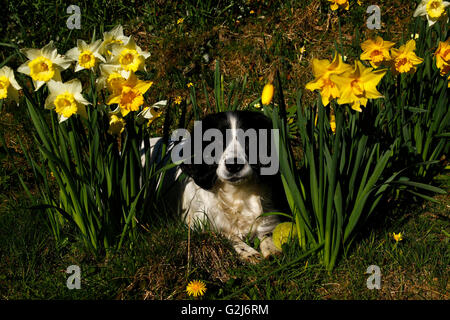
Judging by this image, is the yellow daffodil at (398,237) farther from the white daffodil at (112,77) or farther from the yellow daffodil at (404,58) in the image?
the white daffodil at (112,77)

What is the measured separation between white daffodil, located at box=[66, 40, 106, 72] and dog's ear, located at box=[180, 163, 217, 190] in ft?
2.83

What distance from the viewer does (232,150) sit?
2377 mm

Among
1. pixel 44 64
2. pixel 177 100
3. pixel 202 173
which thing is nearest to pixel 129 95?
pixel 44 64

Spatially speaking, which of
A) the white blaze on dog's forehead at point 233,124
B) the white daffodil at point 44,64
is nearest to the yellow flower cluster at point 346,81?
the white blaze on dog's forehead at point 233,124

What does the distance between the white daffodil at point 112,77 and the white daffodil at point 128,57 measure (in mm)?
24

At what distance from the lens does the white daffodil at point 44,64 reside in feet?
5.95

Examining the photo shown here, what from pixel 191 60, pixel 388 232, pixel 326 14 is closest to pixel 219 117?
pixel 388 232

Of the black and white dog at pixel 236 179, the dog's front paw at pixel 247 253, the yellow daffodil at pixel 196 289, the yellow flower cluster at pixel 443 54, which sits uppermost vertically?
the yellow flower cluster at pixel 443 54

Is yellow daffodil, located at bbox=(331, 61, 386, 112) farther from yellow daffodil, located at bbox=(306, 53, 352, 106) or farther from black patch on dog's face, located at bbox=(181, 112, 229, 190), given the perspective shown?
black patch on dog's face, located at bbox=(181, 112, 229, 190)

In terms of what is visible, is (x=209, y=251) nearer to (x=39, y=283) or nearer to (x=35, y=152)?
(x=39, y=283)

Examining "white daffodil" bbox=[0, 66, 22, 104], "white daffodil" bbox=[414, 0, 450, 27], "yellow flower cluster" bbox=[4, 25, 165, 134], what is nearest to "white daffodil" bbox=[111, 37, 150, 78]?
"yellow flower cluster" bbox=[4, 25, 165, 134]

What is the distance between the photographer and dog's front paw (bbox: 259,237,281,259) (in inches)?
96.4

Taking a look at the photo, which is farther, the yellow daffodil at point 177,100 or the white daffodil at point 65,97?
the yellow daffodil at point 177,100

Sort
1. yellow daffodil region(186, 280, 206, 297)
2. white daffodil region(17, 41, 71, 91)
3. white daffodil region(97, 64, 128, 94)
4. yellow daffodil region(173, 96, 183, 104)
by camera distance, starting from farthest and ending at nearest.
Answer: yellow daffodil region(173, 96, 183, 104)
yellow daffodil region(186, 280, 206, 297)
white daffodil region(97, 64, 128, 94)
white daffodil region(17, 41, 71, 91)
